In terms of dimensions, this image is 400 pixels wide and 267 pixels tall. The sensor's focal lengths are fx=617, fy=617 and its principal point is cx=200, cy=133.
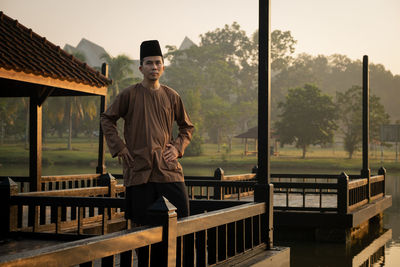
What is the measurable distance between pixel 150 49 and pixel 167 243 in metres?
1.70

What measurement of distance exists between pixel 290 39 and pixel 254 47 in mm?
9891

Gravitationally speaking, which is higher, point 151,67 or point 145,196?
point 151,67

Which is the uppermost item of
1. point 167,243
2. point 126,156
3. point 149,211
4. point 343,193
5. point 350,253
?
point 126,156

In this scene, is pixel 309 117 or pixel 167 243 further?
pixel 309 117

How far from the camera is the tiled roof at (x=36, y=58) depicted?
1076cm

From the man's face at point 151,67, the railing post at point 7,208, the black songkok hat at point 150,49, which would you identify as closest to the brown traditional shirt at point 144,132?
the man's face at point 151,67

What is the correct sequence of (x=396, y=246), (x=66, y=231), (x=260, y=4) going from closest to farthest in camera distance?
(x=260, y=4) < (x=66, y=231) < (x=396, y=246)

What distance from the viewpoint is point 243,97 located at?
359 ft

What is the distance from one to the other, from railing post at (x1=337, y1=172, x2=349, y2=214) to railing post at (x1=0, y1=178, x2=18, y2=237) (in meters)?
7.18

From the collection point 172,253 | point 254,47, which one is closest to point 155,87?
point 172,253

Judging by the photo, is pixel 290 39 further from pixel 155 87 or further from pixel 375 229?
pixel 155 87

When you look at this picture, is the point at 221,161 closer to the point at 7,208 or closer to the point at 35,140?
the point at 35,140

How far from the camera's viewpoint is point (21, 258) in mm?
3418

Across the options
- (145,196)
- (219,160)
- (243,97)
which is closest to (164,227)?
(145,196)
